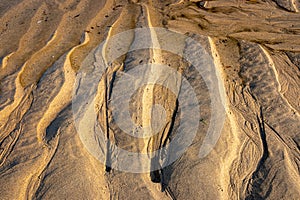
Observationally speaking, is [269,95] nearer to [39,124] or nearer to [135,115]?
[135,115]

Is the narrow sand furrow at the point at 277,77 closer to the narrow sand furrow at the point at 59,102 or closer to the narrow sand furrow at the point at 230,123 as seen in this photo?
the narrow sand furrow at the point at 230,123

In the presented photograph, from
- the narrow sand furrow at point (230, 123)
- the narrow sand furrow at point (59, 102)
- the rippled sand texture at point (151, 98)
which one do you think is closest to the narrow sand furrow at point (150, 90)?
the rippled sand texture at point (151, 98)

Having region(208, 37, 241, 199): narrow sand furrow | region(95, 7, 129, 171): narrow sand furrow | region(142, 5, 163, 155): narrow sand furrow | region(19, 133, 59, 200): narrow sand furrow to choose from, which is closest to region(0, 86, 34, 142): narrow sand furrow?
region(19, 133, 59, 200): narrow sand furrow

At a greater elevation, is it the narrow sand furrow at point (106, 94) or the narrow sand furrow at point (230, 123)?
the narrow sand furrow at point (106, 94)

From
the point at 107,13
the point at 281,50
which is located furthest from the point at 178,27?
the point at 281,50

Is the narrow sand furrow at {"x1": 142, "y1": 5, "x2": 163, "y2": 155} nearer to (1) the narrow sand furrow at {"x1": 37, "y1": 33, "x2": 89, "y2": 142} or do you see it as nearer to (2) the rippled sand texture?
(2) the rippled sand texture

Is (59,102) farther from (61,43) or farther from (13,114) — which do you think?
(61,43)
